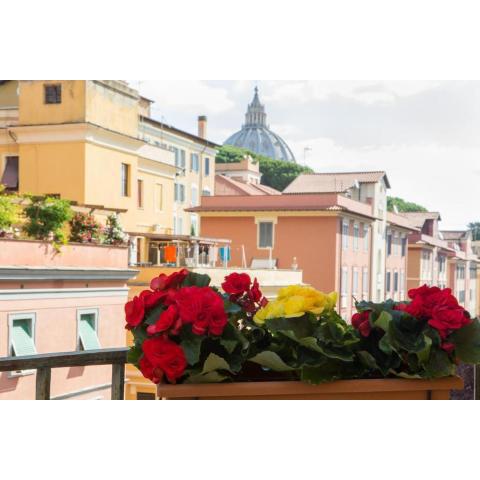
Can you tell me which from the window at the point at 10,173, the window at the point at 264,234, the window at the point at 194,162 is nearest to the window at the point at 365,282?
the window at the point at 264,234

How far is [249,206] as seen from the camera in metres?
19.0

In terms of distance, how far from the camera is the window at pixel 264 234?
18.8 meters

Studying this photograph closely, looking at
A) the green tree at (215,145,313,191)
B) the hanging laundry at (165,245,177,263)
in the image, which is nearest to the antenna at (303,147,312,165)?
the green tree at (215,145,313,191)

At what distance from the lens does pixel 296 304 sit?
3.54 feet

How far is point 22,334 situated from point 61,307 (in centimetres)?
62

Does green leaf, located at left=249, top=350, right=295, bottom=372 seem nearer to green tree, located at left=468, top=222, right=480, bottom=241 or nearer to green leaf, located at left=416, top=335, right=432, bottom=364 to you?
green leaf, located at left=416, top=335, right=432, bottom=364

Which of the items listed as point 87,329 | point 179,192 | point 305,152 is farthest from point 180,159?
point 305,152

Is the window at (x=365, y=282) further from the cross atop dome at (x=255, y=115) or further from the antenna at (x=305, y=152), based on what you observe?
the cross atop dome at (x=255, y=115)

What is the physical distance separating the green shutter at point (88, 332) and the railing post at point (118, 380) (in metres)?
7.68

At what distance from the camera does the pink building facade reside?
7789mm

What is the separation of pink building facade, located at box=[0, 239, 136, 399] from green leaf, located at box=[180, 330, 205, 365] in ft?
20.9
